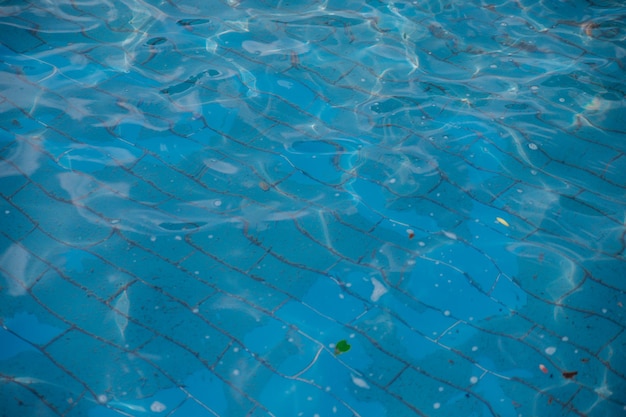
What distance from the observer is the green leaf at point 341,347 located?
101 inches

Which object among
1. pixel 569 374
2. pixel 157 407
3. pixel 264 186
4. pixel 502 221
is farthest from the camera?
pixel 264 186

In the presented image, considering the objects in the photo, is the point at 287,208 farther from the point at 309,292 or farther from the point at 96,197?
the point at 96,197

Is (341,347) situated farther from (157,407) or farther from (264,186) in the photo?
(264,186)

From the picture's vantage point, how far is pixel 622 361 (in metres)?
2.54

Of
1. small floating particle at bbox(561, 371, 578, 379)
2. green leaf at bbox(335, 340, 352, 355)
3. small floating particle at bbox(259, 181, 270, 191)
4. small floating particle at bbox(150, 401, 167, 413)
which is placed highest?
small floating particle at bbox(259, 181, 270, 191)

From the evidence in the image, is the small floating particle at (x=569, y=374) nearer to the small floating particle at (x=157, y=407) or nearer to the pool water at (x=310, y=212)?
the pool water at (x=310, y=212)

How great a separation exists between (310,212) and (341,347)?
0.87 metres

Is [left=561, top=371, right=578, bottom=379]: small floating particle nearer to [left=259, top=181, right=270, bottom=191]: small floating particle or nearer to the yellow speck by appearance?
the yellow speck

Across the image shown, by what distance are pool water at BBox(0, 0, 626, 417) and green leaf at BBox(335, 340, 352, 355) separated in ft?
0.03

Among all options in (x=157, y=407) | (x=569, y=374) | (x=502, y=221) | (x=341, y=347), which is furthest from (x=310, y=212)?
(x=569, y=374)

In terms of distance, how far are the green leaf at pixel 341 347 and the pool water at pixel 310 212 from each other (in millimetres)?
10

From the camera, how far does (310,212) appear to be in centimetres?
316

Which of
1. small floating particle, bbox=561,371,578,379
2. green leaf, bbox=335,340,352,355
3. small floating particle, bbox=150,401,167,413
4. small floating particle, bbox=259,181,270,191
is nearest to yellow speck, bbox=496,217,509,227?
small floating particle, bbox=561,371,578,379

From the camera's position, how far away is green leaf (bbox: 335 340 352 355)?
8.45 ft
